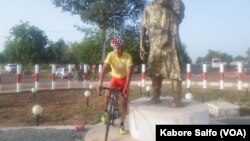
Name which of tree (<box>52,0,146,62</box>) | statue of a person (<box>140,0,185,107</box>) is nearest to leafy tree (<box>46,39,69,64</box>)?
tree (<box>52,0,146,62</box>)

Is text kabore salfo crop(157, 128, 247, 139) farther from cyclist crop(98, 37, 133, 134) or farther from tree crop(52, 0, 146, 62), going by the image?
tree crop(52, 0, 146, 62)

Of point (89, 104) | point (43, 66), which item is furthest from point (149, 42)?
point (43, 66)

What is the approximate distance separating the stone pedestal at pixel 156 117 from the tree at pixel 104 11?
77.3ft

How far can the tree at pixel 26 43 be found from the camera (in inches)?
2232

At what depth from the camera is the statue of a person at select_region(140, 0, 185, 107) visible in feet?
24.2

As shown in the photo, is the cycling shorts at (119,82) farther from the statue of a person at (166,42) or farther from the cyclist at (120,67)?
the statue of a person at (166,42)

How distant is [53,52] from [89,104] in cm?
5523

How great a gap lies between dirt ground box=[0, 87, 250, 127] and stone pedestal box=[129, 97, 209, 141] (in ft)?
11.9

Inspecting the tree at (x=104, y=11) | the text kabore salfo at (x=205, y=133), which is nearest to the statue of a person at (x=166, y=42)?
the text kabore salfo at (x=205, y=133)

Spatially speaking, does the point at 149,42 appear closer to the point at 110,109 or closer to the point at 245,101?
the point at 110,109

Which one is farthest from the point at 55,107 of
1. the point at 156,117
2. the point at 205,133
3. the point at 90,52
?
the point at 90,52

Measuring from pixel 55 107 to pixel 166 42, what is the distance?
687 centimetres

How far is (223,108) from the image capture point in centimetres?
1173

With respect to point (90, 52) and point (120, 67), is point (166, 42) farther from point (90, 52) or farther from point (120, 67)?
point (90, 52)
